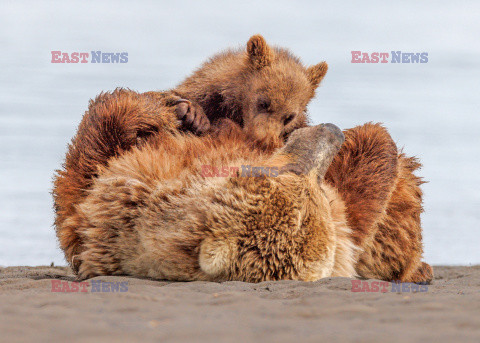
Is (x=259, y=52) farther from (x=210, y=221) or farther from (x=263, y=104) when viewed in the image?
(x=210, y=221)

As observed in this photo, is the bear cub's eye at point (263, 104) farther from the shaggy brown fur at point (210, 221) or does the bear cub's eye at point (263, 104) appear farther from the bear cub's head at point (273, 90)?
the shaggy brown fur at point (210, 221)

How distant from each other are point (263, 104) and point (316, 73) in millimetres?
1057

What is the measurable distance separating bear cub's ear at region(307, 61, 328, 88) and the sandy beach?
4.11 metres

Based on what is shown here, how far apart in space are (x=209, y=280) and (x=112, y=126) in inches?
61.1

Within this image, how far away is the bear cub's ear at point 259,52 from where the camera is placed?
262 inches

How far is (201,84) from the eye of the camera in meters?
6.51

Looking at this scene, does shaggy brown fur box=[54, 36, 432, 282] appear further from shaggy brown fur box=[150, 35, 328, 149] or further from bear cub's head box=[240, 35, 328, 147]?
bear cub's head box=[240, 35, 328, 147]

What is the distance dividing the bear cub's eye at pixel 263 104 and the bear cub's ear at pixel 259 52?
1.53 feet

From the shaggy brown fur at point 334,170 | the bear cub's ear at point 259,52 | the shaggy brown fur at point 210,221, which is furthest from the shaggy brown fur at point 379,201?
the bear cub's ear at point 259,52

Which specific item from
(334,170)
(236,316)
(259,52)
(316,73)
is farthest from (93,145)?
(316,73)

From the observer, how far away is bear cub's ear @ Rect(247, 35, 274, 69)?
6642 millimetres

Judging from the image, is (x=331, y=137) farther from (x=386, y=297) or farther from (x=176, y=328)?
(x=176, y=328)

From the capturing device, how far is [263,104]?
21.5ft

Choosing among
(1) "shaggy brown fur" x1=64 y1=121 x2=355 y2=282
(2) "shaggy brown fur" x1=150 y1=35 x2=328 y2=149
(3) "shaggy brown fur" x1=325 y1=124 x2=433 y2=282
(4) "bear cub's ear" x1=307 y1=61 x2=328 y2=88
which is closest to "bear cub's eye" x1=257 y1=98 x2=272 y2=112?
(2) "shaggy brown fur" x1=150 y1=35 x2=328 y2=149
